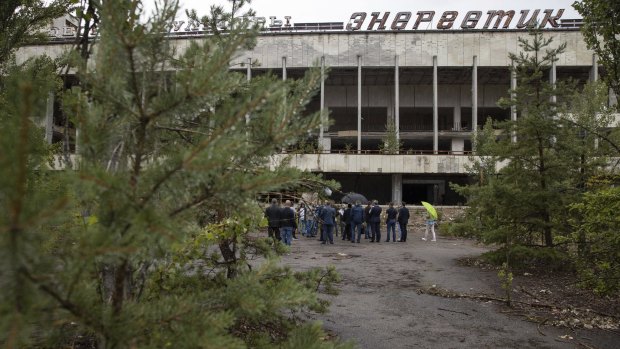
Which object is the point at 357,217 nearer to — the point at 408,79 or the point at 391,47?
the point at 391,47

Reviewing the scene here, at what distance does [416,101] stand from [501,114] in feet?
32.7

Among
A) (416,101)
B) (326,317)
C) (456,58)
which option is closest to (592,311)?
(326,317)

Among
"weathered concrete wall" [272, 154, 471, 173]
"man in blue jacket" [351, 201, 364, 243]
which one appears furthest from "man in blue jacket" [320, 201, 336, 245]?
"weathered concrete wall" [272, 154, 471, 173]

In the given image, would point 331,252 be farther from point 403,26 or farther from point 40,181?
point 403,26

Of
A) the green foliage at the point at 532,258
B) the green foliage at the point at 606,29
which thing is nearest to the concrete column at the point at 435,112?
the green foliage at the point at 532,258

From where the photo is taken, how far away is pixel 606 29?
281 inches

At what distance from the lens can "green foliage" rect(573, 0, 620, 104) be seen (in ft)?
22.9

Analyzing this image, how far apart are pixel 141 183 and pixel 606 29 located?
8033mm

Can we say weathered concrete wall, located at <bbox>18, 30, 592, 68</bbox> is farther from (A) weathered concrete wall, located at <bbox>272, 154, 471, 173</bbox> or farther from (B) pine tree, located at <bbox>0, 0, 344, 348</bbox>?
(B) pine tree, located at <bbox>0, 0, 344, 348</bbox>

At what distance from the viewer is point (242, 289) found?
7.09 feet

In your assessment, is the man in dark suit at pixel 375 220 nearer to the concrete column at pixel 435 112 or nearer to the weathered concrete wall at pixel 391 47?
the concrete column at pixel 435 112

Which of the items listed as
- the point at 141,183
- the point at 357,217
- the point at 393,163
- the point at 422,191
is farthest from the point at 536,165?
the point at 422,191

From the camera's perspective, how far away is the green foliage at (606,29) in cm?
699

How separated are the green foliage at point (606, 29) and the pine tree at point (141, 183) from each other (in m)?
7.01
